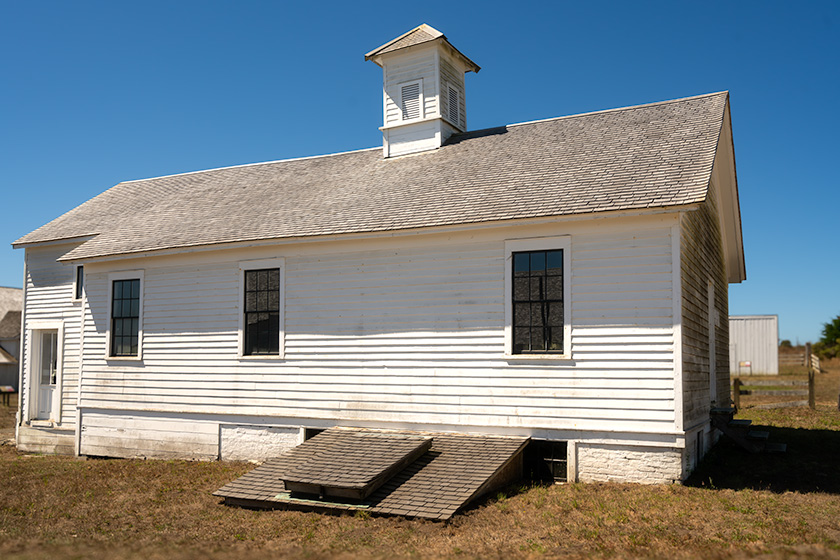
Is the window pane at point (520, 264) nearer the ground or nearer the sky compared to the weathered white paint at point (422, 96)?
nearer the ground

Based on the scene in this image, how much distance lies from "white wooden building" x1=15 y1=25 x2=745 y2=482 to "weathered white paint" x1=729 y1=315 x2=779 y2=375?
21.7 metres

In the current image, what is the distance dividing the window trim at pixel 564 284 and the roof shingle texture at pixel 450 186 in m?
0.54

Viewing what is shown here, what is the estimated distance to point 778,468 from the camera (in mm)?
12375

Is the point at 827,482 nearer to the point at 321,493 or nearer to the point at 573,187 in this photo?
the point at 573,187

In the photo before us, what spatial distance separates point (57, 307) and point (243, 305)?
716 centimetres

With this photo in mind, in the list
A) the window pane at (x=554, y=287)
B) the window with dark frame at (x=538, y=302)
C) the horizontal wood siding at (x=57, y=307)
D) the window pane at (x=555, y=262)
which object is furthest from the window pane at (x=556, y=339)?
the horizontal wood siding at (x=57, y=307)

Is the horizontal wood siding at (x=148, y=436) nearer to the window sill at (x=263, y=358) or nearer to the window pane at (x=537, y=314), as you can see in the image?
the window sill at (x=263, y=358)

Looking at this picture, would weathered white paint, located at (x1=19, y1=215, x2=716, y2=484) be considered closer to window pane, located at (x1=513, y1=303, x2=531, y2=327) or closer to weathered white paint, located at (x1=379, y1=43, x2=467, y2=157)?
window pane, located at (x1=513, y1=303, x2=531, y2=327)

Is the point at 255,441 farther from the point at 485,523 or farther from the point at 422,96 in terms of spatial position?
the point at 422,96

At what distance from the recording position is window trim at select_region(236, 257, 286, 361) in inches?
548

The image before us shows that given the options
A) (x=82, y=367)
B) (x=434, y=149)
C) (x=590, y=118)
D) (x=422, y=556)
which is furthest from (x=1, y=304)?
(x=422, y=556)

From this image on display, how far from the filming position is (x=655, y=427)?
1073cm

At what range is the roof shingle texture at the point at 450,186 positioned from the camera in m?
11.8

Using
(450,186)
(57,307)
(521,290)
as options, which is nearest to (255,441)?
(521,290)
